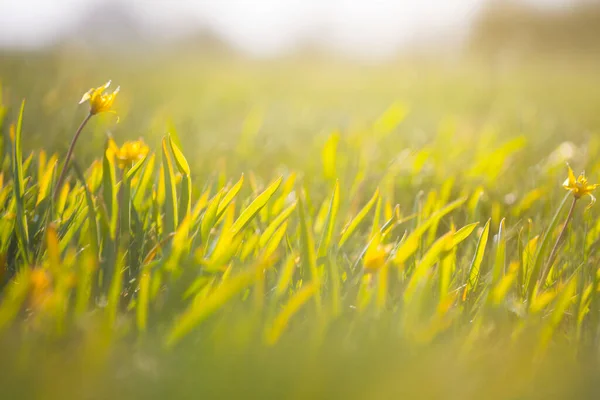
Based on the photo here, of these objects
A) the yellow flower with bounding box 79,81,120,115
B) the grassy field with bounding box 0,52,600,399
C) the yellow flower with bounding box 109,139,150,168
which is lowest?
the grassy field with bounding box 0,52,600,399

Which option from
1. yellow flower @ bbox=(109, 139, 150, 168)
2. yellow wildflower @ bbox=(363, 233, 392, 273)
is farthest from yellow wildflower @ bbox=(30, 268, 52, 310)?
yellow wildflower @ bbox=(363, 233, 392, 273)

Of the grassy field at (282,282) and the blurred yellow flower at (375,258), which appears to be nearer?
the grassy field at (282,282)

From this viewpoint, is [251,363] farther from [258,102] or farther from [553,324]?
[258,102]

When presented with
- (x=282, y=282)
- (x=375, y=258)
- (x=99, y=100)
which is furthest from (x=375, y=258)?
(x=99, y=100)

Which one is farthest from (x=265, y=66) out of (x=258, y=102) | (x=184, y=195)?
(x=184, y=195)

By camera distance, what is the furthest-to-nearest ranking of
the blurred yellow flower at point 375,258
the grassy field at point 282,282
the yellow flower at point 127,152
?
the yellow flower at point 127,152
the blurred yellow flower at point 375,258
the grassy field at point 282,282

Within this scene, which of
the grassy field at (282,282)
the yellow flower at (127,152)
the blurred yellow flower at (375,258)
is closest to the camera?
the grassy field at (282,282)

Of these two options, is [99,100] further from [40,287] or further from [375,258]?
[375,258]

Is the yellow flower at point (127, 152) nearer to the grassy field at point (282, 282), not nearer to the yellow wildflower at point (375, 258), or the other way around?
the grassy field at point (282, 282)

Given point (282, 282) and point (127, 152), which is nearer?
point (282, 282)

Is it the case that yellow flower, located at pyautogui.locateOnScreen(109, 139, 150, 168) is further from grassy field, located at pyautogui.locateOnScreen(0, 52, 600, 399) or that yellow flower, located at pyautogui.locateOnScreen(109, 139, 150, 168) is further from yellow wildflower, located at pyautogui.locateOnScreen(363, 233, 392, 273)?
yellow wildflower, located at pyautogui.locateOnScreen(363, 233, 392, 273)

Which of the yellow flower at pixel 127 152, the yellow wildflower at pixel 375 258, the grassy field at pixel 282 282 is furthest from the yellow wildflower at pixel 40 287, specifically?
the yellow wildflower at pixel 375 258
